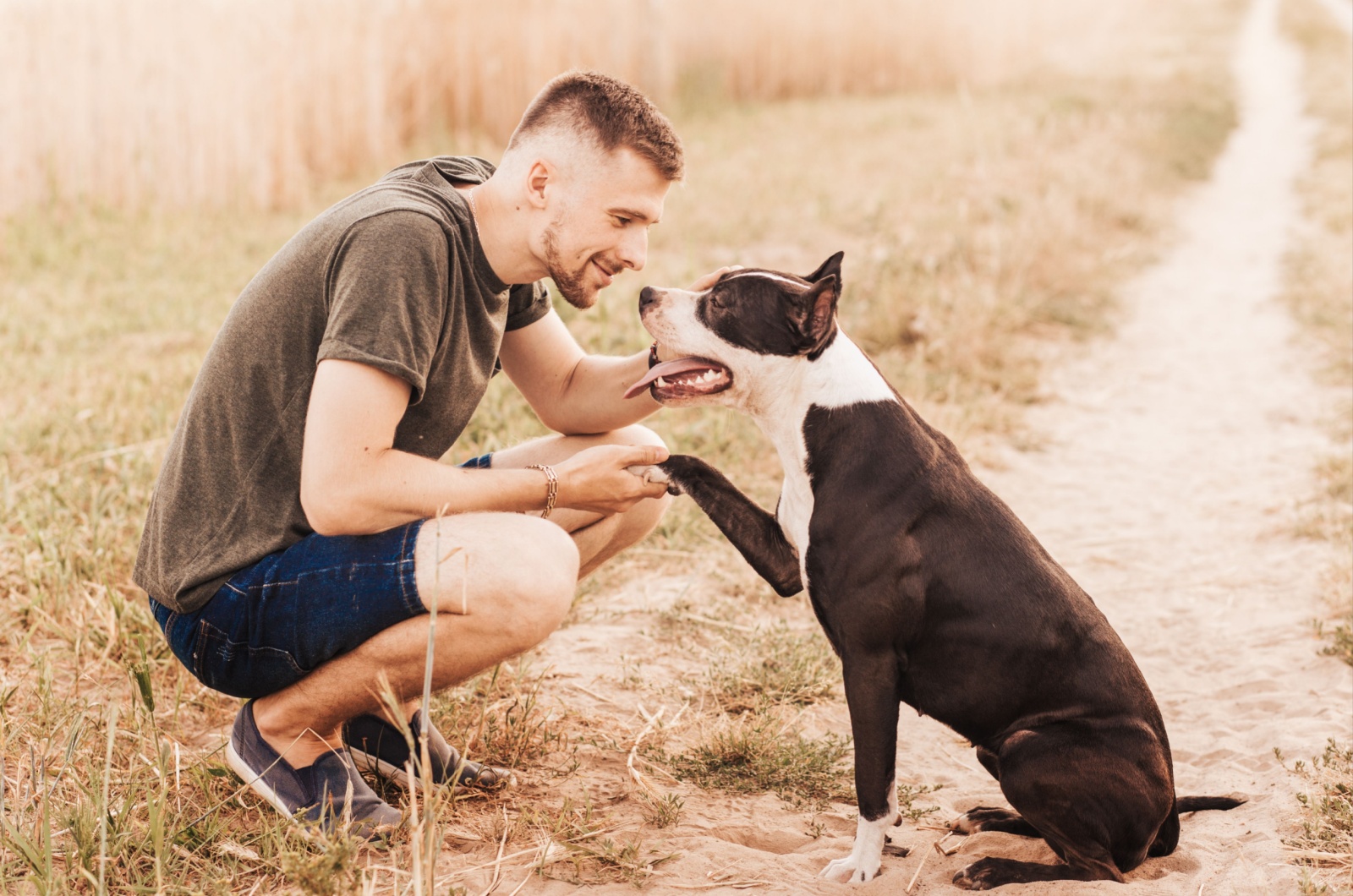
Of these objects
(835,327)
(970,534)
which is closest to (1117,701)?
(970,534)

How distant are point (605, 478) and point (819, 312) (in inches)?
26.3

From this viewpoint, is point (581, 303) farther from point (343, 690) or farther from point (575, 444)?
point (343, 690)

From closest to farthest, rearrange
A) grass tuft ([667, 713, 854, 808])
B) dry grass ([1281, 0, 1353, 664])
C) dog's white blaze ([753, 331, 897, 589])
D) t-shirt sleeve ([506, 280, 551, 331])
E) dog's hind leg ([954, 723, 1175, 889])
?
1. dog's hind leg ([954, 723, 1175, 889])
2. dog's white blaze ([753, 331, 897, 589])
3. grass tuft ([667, 713, 854, 808])
4. t-shirt sleeve ([506, 280, 551, 331])
5. dry grass ([1281, 0, 1353, 664])

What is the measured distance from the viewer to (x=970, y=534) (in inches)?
106

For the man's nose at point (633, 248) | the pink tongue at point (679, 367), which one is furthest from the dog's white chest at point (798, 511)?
the man's nose at point (633, 248)

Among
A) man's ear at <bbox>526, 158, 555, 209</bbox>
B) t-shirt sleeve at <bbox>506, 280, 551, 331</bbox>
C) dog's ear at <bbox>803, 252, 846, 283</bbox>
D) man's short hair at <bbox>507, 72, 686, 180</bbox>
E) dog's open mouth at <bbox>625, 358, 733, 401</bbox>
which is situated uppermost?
man's short hair at <bbox>507, 72, 686, 180</bbox>

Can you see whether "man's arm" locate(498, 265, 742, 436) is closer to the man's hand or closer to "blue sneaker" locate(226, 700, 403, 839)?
the man's hand

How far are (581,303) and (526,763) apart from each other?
4.00 feet

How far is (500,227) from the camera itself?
9.29 ft

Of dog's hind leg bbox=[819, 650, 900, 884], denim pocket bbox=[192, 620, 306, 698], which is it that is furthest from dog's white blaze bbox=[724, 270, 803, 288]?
denim pocket bbox=[192, 620, 306, 698]

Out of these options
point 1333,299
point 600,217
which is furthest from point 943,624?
point 1333,299

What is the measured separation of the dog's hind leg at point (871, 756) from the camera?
2.60 m

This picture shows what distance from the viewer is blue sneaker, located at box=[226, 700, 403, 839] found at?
268cm

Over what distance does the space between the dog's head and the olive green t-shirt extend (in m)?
0.49
